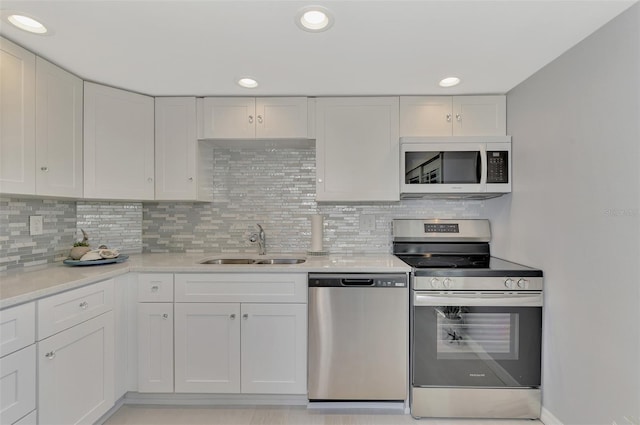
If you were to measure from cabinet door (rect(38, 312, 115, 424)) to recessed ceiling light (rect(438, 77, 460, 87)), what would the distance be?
Answer: 2580 mm

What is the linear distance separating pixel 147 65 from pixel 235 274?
1395 mm

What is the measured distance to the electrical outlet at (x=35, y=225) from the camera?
1.92m

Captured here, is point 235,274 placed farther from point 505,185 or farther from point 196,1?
point 505,185

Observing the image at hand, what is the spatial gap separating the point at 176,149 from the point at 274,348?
5.37 feet

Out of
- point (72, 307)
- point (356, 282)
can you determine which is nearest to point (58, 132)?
point (72, 307)

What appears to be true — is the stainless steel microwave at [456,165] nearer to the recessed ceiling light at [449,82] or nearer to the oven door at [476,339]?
the recessed ceiling light at [449,82]

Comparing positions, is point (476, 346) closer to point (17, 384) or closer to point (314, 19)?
point (314, 19)

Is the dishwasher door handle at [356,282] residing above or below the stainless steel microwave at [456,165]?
below

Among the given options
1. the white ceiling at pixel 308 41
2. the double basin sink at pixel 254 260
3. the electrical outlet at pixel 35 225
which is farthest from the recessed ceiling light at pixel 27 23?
the double basin sink at pixel 254 260

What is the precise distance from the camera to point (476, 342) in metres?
1.86

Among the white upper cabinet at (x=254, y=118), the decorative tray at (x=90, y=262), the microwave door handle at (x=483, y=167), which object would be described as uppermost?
the white upper cabinet at (x=254, y=118)

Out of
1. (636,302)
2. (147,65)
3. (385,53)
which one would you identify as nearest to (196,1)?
(147,65)

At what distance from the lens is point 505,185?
2.13 meters

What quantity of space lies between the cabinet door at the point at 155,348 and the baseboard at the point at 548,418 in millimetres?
2341
